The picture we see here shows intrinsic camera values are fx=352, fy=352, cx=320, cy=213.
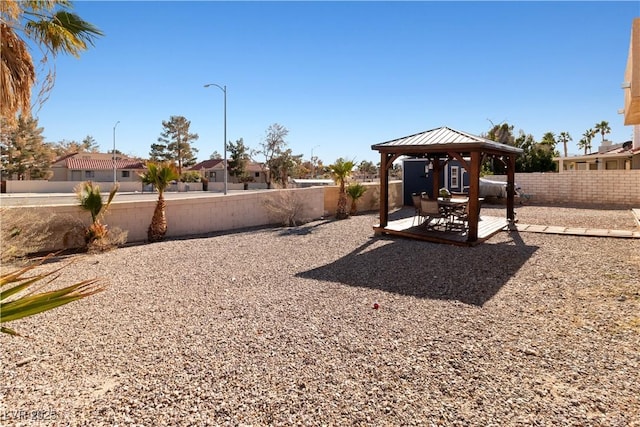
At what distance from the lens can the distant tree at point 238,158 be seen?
52281 millimetres

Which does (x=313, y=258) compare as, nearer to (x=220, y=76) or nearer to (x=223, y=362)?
(x=223, y=362)

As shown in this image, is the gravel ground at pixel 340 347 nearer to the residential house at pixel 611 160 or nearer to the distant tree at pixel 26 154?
the residential house at pixel 611 160

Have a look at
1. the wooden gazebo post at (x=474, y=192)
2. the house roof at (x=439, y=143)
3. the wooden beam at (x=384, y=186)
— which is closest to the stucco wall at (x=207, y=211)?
the wooden beam at (x=384, y=186)

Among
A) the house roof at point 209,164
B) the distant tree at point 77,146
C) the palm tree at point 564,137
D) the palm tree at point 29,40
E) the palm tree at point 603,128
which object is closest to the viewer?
the palm tree at point 29,40

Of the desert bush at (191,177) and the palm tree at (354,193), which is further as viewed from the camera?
the desert bush at (191,177)

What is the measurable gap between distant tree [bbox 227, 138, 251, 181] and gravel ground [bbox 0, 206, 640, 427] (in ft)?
153

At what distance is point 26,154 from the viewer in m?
42.2

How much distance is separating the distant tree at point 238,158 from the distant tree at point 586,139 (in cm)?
6140

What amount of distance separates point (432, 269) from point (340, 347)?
3.88 metres

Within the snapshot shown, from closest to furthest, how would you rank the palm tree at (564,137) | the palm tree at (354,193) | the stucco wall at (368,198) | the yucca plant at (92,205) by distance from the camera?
the yucca plant at (92,205) → the palm tree at (354,193) → the stucco wall at (368,198) → the palm tree at (564,137)

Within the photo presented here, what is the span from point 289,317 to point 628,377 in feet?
11.9

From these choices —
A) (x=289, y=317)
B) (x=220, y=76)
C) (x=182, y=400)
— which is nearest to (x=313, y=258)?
(x=289, y=317)

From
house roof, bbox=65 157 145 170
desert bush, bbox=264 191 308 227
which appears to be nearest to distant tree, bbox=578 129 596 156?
desert bush, bbox=264 191 308 227

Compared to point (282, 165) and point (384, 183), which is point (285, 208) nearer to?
point (384, 183)
